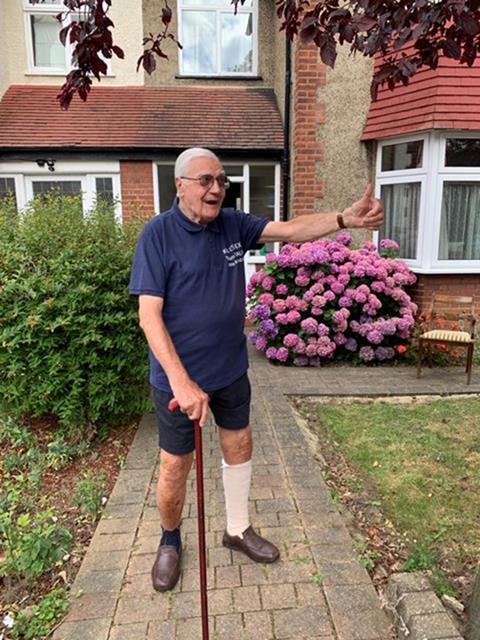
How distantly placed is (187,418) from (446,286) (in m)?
5.51

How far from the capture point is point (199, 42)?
911 cm

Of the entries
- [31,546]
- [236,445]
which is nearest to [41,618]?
[31,546]

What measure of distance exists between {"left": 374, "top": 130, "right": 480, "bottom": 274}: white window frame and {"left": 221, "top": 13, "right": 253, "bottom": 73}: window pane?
393 cm

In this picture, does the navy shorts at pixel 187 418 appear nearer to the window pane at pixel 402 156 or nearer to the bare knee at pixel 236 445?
the bare knee at pixel 236 445

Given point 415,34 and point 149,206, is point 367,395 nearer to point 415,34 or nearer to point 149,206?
point 415,34

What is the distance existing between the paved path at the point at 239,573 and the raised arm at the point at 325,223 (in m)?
1.56

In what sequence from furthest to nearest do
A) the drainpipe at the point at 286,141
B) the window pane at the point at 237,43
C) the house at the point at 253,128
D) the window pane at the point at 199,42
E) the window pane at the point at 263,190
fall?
1. the window pane at the point at 237,43
2. the window pane at the point at 199,42
3. the window pane at the point at 263,190
4. the drainpipe at the point at 286,141
5. the house at the point at 253,128

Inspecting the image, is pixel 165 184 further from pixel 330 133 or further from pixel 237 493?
pixel 237 493

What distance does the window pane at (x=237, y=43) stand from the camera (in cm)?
912

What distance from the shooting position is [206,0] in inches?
352

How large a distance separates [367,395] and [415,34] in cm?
387

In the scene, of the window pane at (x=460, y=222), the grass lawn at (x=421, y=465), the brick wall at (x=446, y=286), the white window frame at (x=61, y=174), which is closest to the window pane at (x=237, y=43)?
the white window frame at (x=61, y=174)

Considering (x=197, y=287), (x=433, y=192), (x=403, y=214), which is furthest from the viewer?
(x=403, y=214)

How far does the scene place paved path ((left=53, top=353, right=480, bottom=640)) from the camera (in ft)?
6.85
